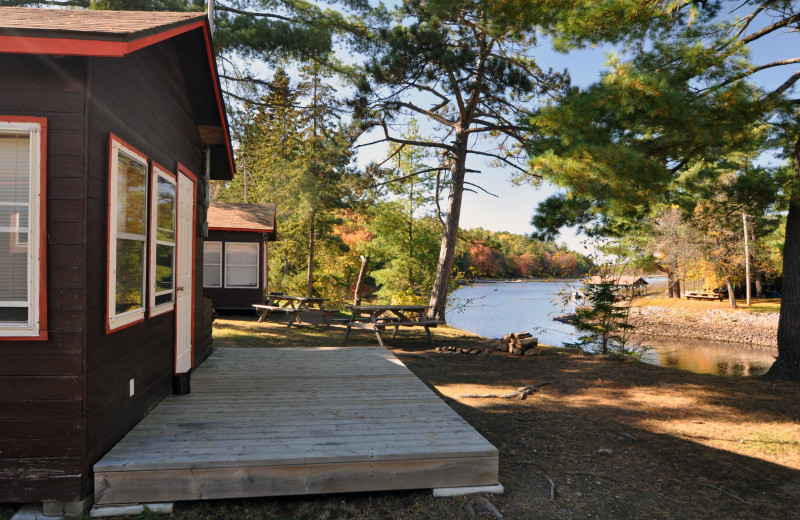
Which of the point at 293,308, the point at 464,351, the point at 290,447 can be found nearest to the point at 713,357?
the point at 464,351

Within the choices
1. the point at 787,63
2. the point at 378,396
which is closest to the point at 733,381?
the point at 787,63

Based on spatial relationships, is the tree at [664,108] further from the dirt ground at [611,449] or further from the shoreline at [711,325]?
the shoreline at [711,325]

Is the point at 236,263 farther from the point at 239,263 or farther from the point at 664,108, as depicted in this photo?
the point at 664,108

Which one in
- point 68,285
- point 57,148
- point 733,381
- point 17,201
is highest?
point 57,148

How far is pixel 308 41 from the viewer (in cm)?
1060

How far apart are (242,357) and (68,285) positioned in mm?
4021

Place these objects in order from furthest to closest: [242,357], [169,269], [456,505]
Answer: [242,357] → [169,269] → [456,505]

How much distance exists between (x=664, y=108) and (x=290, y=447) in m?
5.66

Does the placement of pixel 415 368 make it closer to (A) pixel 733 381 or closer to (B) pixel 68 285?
(A) pixel 733 381

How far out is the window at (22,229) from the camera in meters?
2.76

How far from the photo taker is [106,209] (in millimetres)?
3105

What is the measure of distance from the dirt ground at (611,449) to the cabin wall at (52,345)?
0.40m

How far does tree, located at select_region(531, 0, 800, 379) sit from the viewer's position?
20.1ft

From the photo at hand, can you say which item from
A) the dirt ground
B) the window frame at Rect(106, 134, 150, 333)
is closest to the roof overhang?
the window frame at Rect(106, 134, 150, 333)
